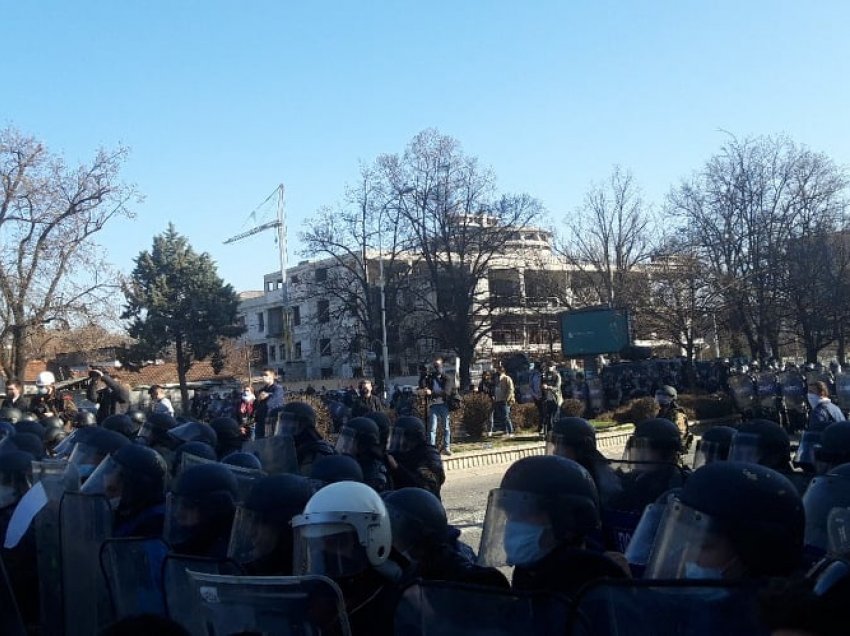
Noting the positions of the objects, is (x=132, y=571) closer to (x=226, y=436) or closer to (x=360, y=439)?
(x=360, y=439)

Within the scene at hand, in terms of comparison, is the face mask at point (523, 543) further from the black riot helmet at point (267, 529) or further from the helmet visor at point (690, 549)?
the black riot helmet at point (267, 529)

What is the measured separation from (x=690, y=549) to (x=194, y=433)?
5.62m

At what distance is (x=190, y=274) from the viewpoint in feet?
170

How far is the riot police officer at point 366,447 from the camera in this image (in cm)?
664

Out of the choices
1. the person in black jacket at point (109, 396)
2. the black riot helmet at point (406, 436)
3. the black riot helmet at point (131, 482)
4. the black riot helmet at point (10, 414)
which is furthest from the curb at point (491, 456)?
the black riot helmet at point (131, 482)

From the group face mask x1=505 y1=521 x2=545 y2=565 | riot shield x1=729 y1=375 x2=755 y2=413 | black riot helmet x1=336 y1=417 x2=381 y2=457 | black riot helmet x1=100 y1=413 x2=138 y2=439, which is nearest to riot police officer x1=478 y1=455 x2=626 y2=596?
face mask x1=505 y1=521 x2=545 y2=565

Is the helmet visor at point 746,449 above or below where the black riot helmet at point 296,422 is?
below

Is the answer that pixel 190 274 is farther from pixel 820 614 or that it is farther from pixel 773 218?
pixel 820 614

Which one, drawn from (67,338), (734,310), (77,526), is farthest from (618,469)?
(734,310)

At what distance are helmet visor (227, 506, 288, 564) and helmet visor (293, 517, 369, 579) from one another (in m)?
0.48

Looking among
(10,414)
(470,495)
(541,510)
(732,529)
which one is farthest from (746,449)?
(10,414)

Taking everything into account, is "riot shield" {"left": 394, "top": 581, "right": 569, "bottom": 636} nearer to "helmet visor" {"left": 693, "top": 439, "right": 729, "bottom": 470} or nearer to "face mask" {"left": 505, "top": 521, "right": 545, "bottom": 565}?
"face mask" {"left": 505, "top": 521, "right": 545, "bottom": 565}

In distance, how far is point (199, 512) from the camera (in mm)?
4027

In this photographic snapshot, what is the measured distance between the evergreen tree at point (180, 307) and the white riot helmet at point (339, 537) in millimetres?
47392
